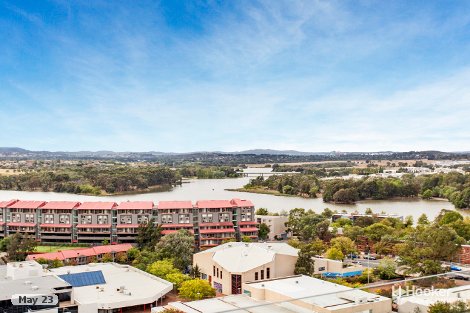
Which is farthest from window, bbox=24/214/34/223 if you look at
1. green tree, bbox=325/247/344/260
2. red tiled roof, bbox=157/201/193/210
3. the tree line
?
the tree line

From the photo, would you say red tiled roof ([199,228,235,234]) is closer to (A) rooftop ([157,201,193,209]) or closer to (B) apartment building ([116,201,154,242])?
(A) rooftop ([157,201,193,209])

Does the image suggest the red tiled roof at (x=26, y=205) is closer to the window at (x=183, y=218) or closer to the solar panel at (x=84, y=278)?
the window at (x=183, y=218)

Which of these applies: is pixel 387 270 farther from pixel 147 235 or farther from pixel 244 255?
pixel 147 235

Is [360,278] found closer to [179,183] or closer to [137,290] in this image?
[137,290]

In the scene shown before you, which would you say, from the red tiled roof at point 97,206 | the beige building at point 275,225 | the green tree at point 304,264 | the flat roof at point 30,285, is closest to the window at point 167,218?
the red tiled roof at point 97,206

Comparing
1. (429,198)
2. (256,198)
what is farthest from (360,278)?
(429,198)
